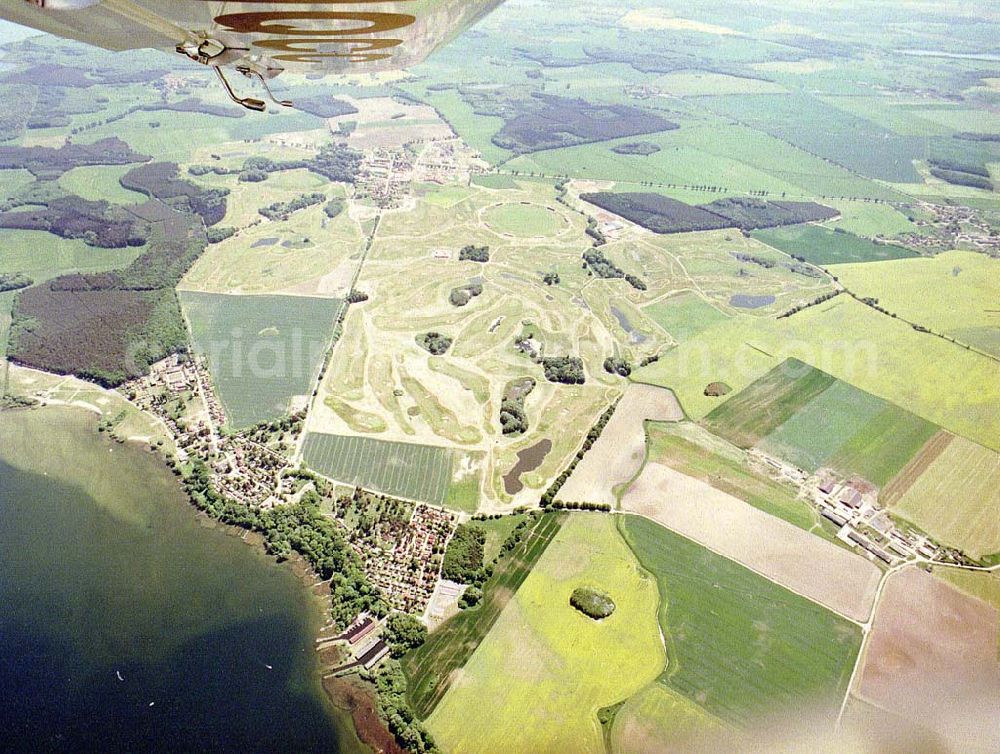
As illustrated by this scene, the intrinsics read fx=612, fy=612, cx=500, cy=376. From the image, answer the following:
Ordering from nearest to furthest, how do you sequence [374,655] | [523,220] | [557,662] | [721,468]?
1. [557,662]
2. [374,655]
3. [721,468]
4. [523,220]

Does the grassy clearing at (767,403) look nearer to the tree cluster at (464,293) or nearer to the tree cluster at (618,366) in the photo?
the tree cluster at (618,366)

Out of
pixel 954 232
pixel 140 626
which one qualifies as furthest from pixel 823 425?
pixel 954 232

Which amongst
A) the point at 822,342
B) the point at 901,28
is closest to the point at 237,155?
the point at 822,342

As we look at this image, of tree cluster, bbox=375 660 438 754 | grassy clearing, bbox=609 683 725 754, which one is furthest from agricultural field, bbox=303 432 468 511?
grassy clearing, bbox=609 683 725 754

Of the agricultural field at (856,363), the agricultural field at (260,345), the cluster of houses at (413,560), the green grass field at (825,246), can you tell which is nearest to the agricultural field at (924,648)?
the agricultural field at (856,363)

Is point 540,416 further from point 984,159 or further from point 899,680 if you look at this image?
point 984,159

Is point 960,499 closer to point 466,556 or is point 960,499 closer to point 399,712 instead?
point 466,556

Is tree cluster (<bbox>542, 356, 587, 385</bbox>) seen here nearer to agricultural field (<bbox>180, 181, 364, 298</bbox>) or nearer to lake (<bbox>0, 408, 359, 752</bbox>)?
agricultural field (<bbox>180, 181, 364, 298</bbox>)
